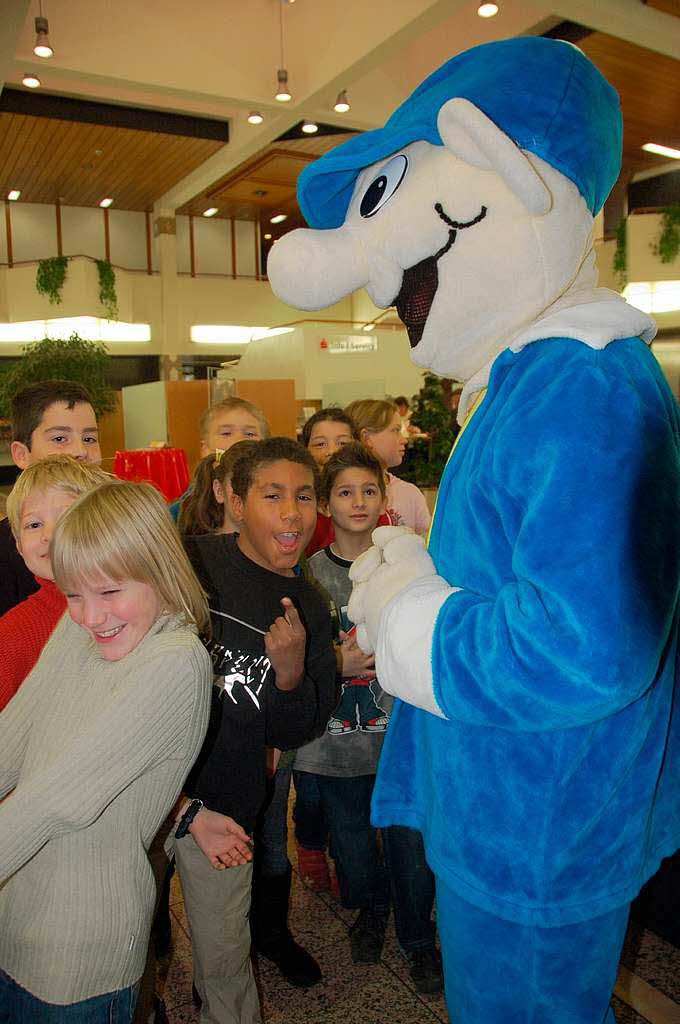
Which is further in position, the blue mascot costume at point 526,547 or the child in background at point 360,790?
the child in background at point 360,790

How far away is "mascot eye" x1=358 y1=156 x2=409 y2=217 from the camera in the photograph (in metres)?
1.10

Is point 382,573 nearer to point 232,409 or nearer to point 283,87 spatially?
point 232,409

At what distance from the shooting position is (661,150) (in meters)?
10.6

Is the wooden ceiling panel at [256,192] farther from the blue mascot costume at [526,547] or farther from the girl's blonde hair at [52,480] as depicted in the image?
the blue mascot costume at [526,547]

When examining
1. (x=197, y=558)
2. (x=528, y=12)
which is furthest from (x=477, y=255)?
(x=528, y=12)

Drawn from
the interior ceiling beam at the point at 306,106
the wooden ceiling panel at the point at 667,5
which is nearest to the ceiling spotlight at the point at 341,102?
the interior ceiling beam at the point at 306,106

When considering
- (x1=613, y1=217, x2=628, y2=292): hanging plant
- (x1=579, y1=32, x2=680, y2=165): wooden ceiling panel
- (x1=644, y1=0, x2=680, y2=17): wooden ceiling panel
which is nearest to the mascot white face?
(x1=579, y1=32, x2=680, y2=165): wooden ceiling panel

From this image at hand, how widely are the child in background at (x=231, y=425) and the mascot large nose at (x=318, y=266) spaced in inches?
80.1

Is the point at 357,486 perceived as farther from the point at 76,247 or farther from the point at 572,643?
the point at 76,247

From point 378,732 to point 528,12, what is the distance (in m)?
7.40

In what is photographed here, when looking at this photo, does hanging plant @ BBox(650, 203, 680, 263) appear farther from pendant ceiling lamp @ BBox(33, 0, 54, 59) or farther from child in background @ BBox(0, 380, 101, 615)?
child in background @ BBox(0, 380, 101, 615)

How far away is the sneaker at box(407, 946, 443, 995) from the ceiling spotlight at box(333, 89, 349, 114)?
315 inches

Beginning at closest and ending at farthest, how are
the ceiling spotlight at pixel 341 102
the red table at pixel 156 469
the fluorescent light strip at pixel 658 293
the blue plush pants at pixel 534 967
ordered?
the blue plush pants at pixel 534 967 < the red table at pixel 156 469 < the ceiling spotlight at pixel 341 102 < the fluorescent light strip at pixel 658 293

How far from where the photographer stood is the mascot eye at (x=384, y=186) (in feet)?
3.62
